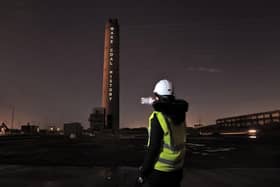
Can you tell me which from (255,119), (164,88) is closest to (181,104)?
(164,88)

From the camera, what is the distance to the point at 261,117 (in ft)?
509

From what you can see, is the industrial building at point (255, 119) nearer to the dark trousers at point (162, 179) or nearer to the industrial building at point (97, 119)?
the industrial building at point (97, 119)

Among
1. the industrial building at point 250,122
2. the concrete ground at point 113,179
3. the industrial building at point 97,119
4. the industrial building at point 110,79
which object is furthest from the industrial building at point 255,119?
the concrete ground at point 113,179

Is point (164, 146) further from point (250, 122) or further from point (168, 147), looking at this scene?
point (250, 122)

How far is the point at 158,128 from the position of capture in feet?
9.81

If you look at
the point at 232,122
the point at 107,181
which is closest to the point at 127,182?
the point at 107,181

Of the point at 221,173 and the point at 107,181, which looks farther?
the point at 221,173

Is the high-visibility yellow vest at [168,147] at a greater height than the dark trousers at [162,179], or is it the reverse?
the high-visibility yellow vest at [168,147]

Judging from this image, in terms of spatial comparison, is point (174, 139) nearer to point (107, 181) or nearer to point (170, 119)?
point (170, 119)

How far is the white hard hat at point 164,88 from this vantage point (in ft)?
10.8

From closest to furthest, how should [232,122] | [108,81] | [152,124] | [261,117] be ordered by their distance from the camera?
1. [152,124]
2. [108,81]
3. [261,117]
4. [232,122]

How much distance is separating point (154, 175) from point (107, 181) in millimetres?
6174

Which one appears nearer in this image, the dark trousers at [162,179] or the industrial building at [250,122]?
the dark trousers at [162,179]

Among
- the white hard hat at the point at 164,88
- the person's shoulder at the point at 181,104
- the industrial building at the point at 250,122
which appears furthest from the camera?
the industrial building at the point at 250,122
